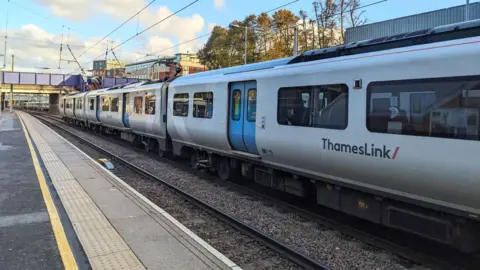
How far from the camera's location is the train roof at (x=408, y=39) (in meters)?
5.15

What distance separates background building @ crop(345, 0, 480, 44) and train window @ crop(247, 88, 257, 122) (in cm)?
1552

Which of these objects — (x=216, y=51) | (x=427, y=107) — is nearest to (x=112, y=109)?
(x=427, y=107)

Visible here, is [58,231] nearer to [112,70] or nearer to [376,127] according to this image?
[376,127]

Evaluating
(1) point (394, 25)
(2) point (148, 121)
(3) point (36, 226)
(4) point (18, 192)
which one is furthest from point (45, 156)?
(1) point (394, 25)

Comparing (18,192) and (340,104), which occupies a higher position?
(340,104)

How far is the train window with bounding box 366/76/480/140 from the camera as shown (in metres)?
4.57

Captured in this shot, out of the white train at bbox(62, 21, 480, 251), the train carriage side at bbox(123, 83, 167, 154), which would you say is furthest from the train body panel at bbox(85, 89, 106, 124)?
the white train at bbox(62, 21, 480, 251)

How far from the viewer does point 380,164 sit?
220 inches

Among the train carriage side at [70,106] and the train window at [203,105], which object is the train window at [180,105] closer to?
the train window at [203,105]

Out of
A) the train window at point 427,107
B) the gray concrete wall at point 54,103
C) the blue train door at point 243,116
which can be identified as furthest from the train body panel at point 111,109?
the gray concrete wall at point 54,103

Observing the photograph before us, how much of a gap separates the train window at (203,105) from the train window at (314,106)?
10.8 ft

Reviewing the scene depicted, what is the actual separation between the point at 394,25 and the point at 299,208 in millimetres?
18612

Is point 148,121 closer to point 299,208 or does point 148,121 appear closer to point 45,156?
point 45,156

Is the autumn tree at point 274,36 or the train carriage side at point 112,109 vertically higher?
the autumn tree at point 274,36
